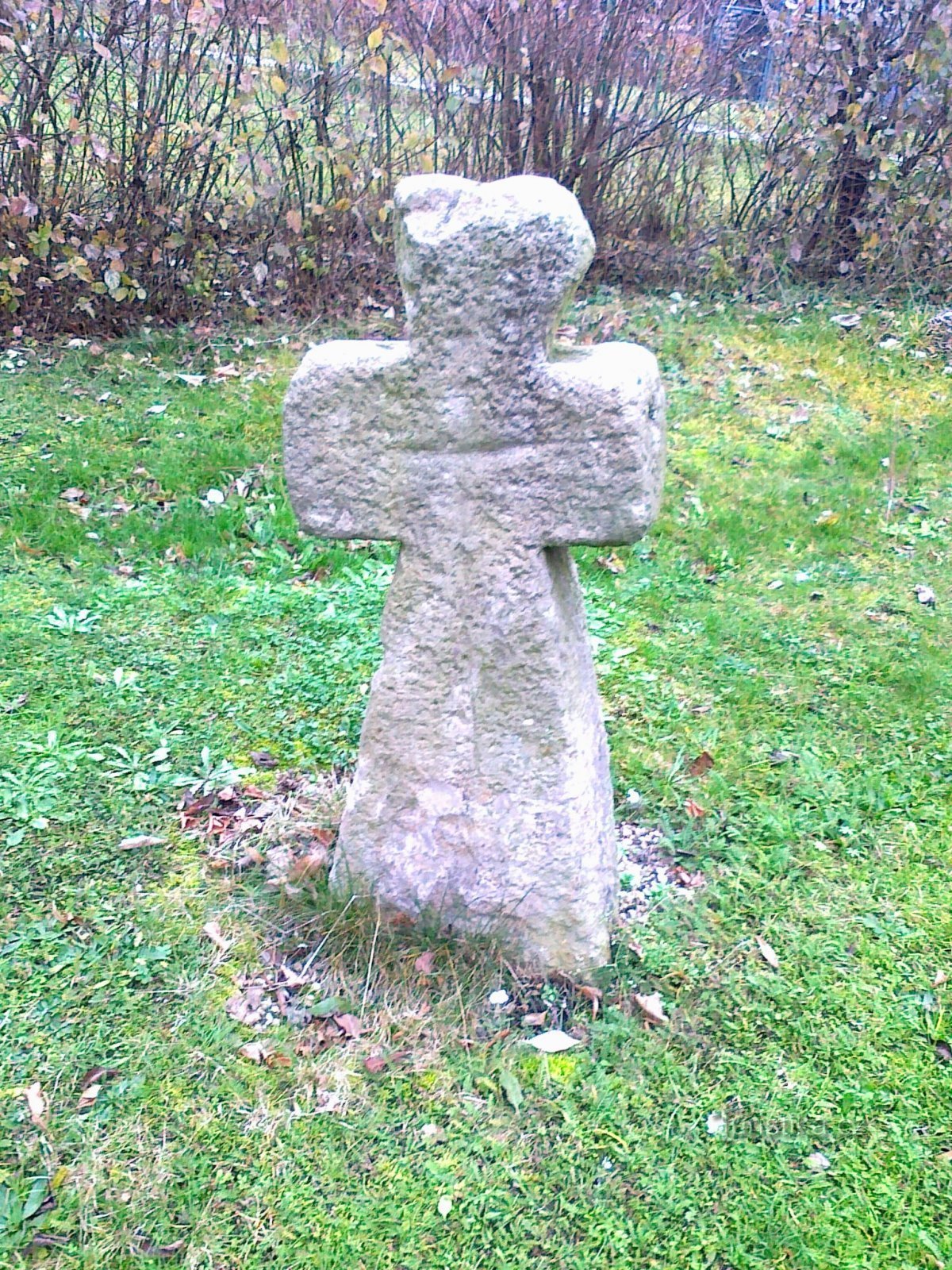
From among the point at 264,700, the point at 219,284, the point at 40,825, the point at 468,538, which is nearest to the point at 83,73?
the point at 219,284

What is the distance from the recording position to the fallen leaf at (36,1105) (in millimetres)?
2486

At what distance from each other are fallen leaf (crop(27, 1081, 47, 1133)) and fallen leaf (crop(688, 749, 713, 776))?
223cm

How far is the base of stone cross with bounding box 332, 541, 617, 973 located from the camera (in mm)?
2523

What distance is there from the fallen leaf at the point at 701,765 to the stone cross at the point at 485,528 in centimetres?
82

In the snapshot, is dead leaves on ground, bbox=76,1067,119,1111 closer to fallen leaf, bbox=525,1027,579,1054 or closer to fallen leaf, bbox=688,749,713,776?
fallen leaf, bbox=525,1027,579,1054

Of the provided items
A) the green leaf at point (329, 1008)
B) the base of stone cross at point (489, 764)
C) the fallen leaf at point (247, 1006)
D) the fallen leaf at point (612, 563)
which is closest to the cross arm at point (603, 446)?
the base of stone cross at point (489, 764)

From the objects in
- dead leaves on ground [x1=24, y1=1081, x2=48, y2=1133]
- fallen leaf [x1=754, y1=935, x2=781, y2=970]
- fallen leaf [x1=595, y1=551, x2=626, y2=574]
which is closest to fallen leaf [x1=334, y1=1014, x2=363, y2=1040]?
dead leaves on ground [x1=24, y1=1081, x2=48, y2=1133]

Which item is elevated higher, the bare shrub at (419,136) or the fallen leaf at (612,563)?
the bare shrub at (419,136)

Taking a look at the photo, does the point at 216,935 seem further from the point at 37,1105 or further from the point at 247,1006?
the point at 37,1105

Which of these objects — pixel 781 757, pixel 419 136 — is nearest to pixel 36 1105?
pixel 781 757

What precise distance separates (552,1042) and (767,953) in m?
0.69

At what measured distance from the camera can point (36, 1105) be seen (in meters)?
2.52

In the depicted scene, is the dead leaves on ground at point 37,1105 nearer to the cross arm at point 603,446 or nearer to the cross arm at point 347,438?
the cross arm at point 347,438

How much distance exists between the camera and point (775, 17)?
771cm
